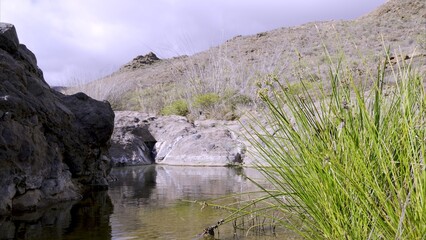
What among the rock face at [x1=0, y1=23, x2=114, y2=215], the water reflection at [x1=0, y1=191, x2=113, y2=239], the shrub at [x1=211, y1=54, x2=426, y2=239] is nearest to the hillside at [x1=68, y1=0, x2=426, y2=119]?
the shrub at [x1=211, y1=54, x2=426, y2=239]

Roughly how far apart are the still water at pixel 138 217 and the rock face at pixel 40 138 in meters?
0.27

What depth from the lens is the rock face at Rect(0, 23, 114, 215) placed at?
5.24 metres

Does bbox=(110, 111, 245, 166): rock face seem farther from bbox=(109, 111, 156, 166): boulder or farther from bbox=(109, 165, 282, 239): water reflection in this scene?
bbox=(109, 165, 282, 239): water reflection

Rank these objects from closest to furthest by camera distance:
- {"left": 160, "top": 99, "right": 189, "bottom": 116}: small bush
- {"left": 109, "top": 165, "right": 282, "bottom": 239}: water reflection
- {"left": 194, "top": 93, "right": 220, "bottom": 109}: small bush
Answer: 1. {"left": 109, "top": 165, "right": 282, "bottom": 239}: water reflection
2. {"left": 194, "top": 93, "right": 220, "bottom": 109}: small bush
3. {"left": 160, "top": 99, "right": 189, "bottom": 116}: small bush

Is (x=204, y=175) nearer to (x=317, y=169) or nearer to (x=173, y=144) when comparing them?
(x=173, y=144)

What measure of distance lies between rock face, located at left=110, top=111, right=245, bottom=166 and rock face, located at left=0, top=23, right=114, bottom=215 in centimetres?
386

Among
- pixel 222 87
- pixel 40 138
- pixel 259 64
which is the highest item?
pixel 259 64

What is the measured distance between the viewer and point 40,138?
233 inches

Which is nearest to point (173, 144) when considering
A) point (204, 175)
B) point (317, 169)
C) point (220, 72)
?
point (204, 175)

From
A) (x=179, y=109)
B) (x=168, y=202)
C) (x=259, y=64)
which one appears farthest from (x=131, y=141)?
(x=259, y=64)

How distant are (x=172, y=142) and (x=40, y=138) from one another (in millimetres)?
6927

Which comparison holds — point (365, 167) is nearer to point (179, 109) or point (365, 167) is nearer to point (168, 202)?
point (168, 202)

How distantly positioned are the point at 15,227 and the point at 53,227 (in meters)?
0.31

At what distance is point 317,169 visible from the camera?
241cm
